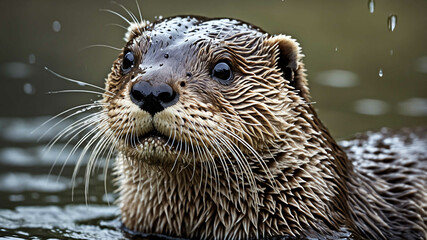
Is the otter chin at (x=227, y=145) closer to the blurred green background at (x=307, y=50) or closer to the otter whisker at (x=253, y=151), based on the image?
the otter whisker at (x=253, y=151)

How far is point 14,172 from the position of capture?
22.7 feet

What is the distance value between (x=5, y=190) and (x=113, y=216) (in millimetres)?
1200

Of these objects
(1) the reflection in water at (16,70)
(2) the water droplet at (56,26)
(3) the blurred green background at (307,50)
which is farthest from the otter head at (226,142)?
(2) the water droplet at (56,26)

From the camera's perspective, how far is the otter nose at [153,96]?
3.99 m

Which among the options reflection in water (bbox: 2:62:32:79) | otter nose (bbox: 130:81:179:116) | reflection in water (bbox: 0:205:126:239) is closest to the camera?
otter nose (bbox: 130:81:179:116)

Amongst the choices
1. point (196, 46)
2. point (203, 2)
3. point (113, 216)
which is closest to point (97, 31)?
point (203, 2)

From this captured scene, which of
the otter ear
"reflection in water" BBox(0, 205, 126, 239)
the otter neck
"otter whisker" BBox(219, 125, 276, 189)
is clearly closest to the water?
"reflection in water" BBox(0, 205, 126, 239)

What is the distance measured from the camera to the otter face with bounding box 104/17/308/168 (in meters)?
4.09

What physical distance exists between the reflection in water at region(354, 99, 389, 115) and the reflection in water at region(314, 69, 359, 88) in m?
0.64

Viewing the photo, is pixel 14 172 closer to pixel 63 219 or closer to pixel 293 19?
pixel 63 219

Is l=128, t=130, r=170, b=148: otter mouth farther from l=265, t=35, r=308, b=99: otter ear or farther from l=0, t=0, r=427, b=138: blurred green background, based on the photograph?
l=0, t=0, r=427, b=138: blurred green background

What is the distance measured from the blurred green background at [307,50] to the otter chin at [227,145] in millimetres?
3579

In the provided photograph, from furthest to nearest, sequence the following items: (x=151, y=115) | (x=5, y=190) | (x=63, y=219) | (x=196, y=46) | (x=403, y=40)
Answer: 1. (x=403, y=40)
2. (x=5, y=190)
3. (x=63, y=219)
4. (x=196, y=46)
5. (x=151, y=115)

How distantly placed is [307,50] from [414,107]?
255 centimetres
